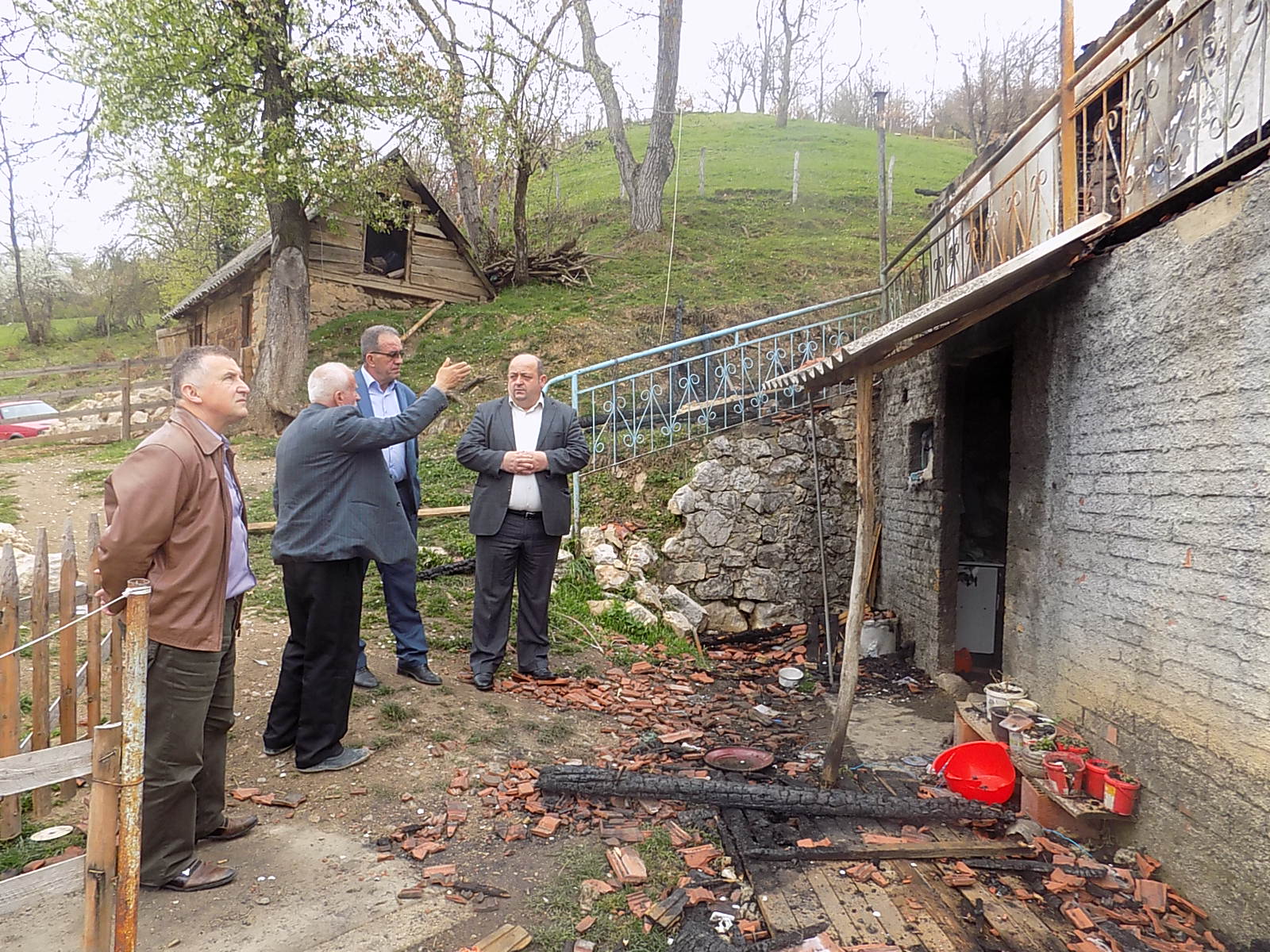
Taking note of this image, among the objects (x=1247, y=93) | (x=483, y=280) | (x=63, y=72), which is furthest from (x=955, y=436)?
(x=63, y=72)

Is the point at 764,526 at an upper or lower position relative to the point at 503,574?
upper

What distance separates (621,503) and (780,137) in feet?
87.6

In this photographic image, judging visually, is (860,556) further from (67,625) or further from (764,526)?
(67,625)

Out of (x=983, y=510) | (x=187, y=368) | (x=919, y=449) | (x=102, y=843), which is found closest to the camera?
(x=102, y=843)

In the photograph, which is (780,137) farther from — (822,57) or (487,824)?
(487,824)

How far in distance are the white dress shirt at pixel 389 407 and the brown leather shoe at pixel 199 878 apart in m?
2.19

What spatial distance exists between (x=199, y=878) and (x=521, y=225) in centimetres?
1373

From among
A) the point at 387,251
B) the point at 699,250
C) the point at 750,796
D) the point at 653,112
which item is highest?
the point at 653,112

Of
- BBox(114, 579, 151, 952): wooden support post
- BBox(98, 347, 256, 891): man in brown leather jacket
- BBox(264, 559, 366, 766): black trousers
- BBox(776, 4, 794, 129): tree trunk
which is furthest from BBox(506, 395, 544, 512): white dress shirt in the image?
BBox(776, 4, 794, 129): tree trunk

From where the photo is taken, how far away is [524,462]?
482cm

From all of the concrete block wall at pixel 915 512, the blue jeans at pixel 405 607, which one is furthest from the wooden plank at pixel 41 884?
the concrete block wall at pixel 915 512

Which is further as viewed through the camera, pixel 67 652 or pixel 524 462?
pixel 524 462

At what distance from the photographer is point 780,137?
3009 cm

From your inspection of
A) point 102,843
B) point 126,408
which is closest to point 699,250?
point 126,408
